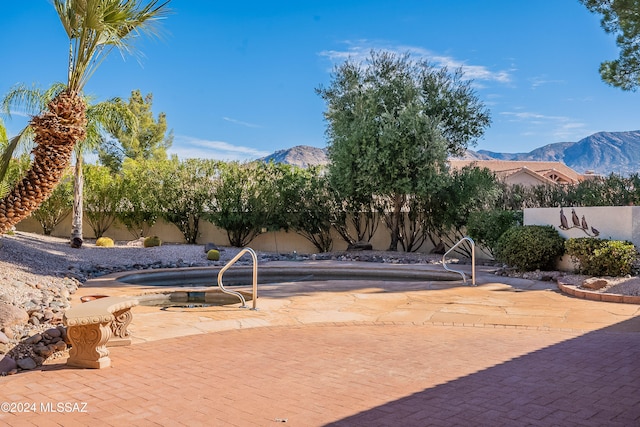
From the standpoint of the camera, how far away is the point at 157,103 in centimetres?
4238

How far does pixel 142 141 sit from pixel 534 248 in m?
34.7

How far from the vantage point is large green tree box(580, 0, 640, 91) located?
48.9ft

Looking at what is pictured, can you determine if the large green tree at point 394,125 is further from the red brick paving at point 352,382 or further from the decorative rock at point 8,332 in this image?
the decorative rock at point 8,332

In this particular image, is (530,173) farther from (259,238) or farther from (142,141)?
(142,141)

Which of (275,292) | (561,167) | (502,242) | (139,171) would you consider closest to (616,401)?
(275,292)

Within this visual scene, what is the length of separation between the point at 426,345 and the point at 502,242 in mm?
8188

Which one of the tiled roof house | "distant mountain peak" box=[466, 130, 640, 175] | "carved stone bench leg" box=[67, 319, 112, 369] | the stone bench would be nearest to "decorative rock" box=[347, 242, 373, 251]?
the stone bench

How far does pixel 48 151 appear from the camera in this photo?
9656 millimetres

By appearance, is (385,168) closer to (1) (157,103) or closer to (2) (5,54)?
(2) (5,54)

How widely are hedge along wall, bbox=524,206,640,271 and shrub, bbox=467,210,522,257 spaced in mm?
2061

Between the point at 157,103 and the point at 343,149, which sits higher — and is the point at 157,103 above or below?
above

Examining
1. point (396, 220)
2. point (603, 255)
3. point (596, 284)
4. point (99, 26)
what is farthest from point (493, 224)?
point (99, 26)

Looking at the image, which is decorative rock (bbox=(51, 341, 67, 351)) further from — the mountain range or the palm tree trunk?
the mountain range

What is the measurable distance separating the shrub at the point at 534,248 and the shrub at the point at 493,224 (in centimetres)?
220
